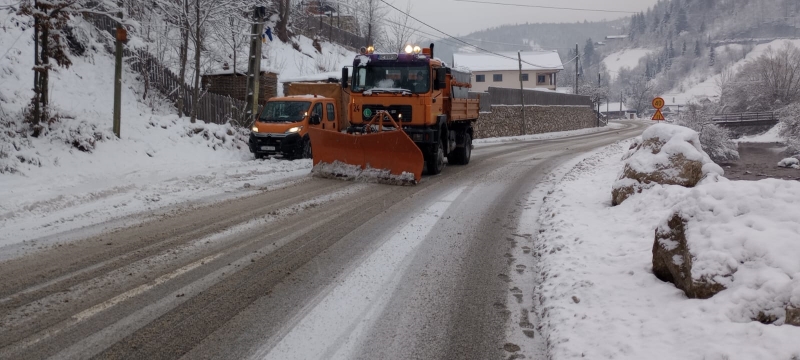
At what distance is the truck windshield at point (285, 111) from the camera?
1672cm

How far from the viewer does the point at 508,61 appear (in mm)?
84062

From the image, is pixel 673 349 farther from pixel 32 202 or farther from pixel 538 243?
pixel 32 202

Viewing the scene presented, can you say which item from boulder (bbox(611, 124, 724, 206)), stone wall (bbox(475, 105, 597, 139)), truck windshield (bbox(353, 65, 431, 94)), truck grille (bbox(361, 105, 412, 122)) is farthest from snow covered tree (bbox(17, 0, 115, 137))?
stone wall (bbox(475, 105, 597, 139))

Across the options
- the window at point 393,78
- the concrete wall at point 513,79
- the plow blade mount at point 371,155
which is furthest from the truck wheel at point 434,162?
the concrete wall at point 513,79

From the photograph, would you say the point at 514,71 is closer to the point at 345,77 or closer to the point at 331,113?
the point at 331,113

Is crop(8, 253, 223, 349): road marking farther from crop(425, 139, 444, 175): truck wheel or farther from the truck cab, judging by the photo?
the truck cab

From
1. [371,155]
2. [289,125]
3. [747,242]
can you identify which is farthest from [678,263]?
[289,125]

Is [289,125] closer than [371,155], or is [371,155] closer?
[371,155]

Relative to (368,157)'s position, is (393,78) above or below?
above

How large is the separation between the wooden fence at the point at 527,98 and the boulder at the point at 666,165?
64.1 feet

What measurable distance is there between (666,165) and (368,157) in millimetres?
6593

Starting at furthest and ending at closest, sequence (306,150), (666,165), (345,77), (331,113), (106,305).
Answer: (331,113)
(306,150)
(345,77)
(666,165)
(106,305)

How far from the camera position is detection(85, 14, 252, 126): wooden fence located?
18938mm

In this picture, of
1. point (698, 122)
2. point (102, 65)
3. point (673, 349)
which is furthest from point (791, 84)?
point (673, 349)
